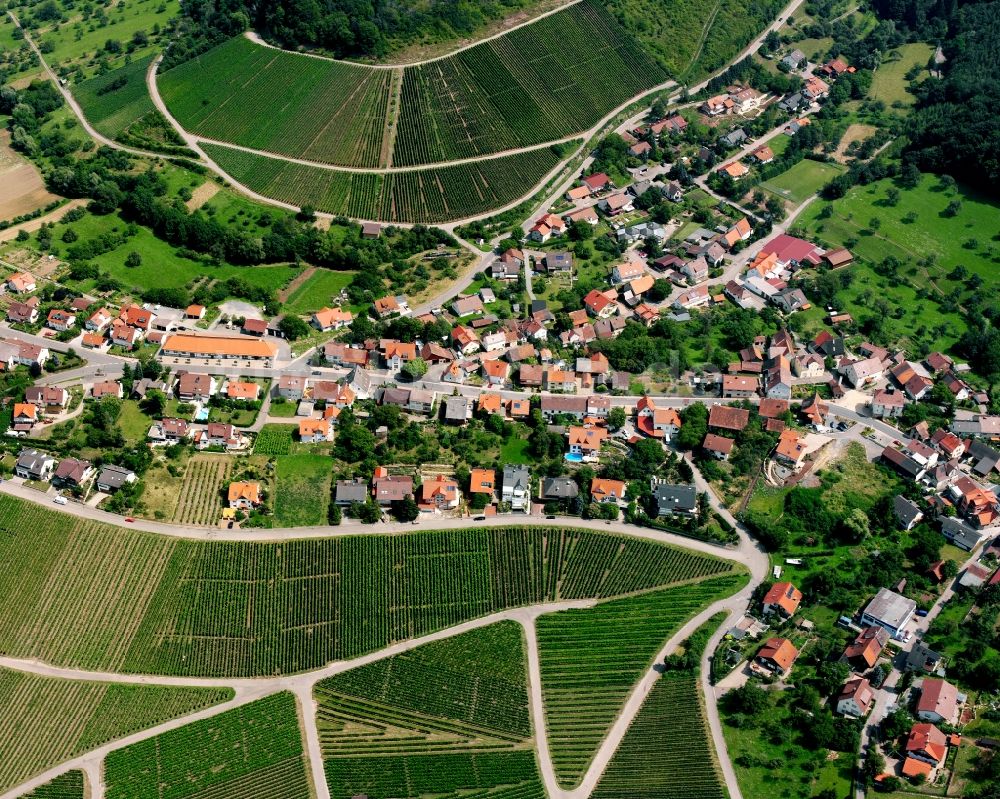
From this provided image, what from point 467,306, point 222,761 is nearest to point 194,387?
point 467,306

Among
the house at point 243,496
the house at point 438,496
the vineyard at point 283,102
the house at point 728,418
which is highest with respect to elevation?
the vineyard at point 283,102

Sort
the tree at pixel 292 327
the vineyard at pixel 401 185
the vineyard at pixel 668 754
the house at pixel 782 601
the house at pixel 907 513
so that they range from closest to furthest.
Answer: the vineyard at pixel 668 754 < the house at pixel 782 601 < the house at pixel 907 513 < the tree at pixel 292 327 < the vineyard at pixel 401 185

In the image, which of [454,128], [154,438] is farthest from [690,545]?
[454,128]

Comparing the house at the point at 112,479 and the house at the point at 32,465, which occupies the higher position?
the house at the point at 32,465

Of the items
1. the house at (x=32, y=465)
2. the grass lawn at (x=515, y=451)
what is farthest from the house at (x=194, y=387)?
the grass lawn at (x=515, y=451)

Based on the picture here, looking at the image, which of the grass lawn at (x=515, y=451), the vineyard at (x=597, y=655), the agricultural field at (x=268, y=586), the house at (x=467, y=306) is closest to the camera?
the vineyard at (x=597, y=655)

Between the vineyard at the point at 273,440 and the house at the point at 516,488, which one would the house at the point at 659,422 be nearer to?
the house at the point at 516,488

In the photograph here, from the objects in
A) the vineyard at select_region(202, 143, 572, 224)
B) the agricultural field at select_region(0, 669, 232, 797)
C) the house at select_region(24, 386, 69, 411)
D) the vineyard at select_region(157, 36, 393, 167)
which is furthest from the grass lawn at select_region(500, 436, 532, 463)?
the vineyard at select_region(157, 36, 393, 167)
